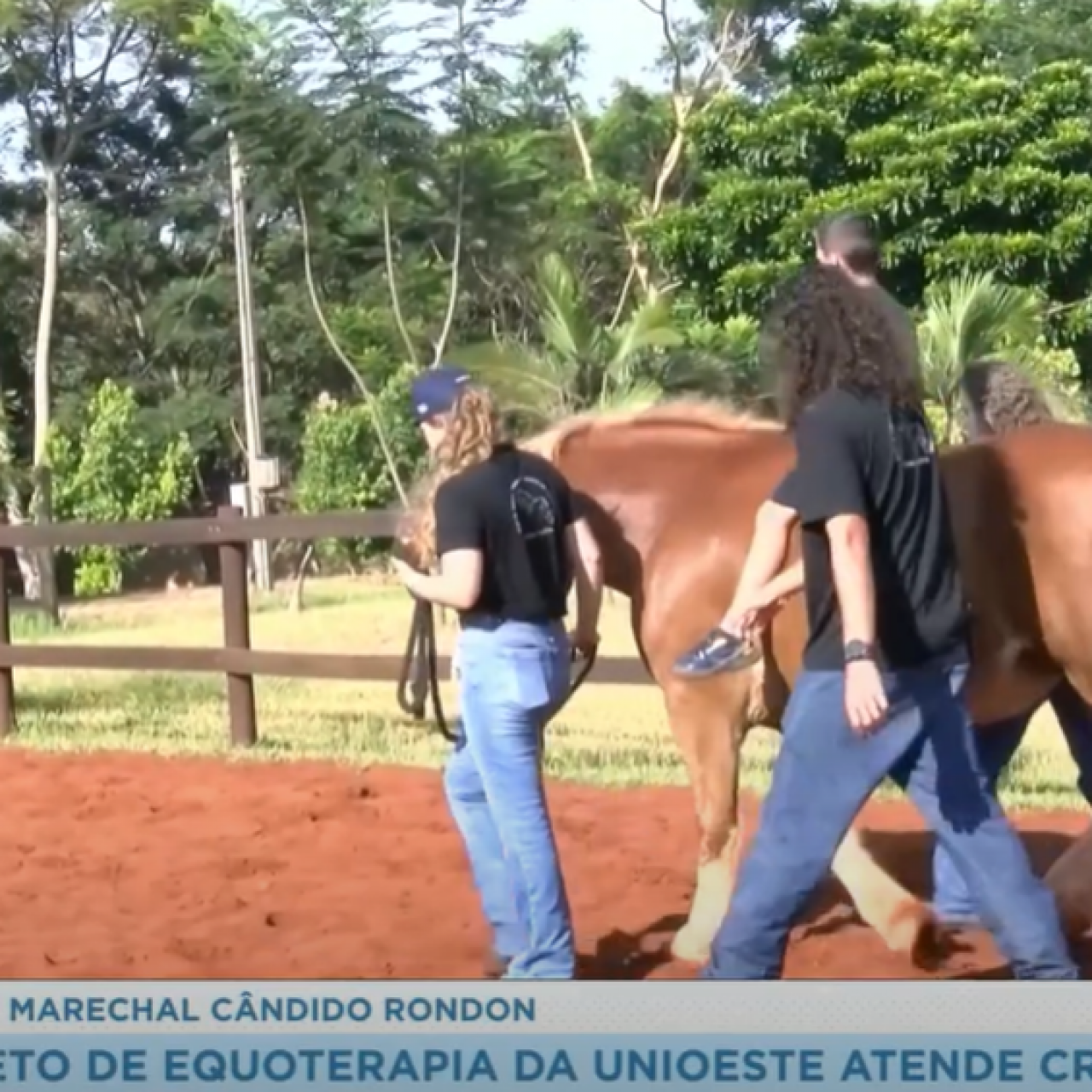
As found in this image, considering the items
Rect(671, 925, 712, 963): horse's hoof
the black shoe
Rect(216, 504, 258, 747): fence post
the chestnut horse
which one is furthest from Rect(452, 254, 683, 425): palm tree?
the black shoe

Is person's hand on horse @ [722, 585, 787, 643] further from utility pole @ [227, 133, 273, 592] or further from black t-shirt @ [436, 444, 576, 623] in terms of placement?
utility pole @ [227, 133, 273, 592]

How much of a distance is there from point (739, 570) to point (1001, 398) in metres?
0.74

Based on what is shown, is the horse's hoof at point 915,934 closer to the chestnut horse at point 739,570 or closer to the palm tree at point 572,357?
the chestnut horse at point 739,570

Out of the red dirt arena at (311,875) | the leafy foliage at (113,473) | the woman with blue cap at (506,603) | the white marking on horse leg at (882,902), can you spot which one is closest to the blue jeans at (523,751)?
the woman with blue cap at (506,603)

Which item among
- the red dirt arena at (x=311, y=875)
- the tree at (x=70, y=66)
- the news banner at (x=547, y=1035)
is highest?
the tree at (x=70, y=66)

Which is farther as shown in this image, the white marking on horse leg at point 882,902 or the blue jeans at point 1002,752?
the blue jeans at point 1002,752

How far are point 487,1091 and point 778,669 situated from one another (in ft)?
4.11

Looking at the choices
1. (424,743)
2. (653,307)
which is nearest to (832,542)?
(653,307)

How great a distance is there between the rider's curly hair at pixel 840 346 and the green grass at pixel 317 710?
222 cm

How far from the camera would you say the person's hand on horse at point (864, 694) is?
3316mm

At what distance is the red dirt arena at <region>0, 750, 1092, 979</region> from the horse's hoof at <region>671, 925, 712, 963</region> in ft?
0.11

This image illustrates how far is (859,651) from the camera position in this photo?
10.9 ft

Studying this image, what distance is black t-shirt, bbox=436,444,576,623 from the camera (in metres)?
4.01

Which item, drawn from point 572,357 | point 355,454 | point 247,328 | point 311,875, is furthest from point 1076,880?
point 247,328
